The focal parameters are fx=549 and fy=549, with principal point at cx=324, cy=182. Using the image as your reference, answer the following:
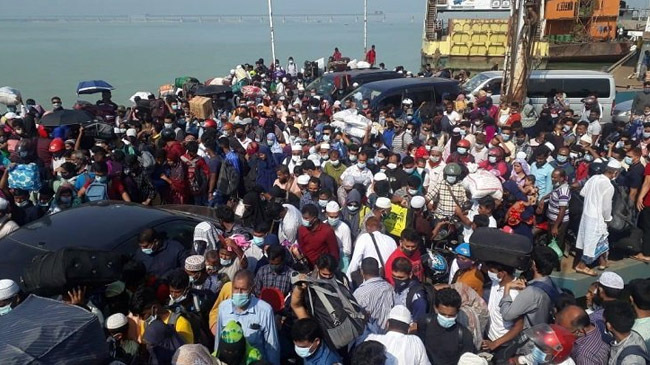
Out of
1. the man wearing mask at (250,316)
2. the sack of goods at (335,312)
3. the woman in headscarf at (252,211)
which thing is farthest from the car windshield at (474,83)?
the man wearing mask at (250,316)

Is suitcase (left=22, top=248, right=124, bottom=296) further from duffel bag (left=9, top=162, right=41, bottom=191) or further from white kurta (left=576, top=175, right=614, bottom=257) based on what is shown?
white kurta (left=576, top=175, right=614, bottom=257)

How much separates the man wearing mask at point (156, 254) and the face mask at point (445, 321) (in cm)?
242

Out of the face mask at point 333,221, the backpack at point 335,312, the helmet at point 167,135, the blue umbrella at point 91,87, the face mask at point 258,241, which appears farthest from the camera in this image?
the blue umbrella at point 91,87

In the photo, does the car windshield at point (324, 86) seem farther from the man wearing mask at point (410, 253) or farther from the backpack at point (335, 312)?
the backpack at point (335, 312)

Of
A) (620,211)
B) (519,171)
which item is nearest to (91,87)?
(519,171)

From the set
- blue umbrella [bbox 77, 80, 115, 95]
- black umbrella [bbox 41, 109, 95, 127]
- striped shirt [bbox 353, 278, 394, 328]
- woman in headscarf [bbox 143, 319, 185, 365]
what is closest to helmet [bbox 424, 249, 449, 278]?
striped shirt [bbox 353, 278, 394, 328]

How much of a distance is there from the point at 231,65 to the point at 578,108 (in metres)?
25.0

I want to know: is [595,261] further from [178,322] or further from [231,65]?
[231,65]

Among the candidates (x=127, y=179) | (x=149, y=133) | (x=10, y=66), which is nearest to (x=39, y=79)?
(x=10, y=66)

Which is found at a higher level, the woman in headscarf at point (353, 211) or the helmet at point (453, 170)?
the helmet at point (453, 170)

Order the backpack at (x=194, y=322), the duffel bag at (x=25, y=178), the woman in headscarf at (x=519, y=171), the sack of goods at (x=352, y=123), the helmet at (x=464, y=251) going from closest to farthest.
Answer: the backpack at (x=194, y=322), the helmet at (x=464, y=251), the duffel bag at (x=25, y=178), the woman in headscarf at (x=519, y=171), the sack of goods at (x=352, y=123)

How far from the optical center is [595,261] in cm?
716

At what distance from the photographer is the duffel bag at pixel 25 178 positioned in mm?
6855

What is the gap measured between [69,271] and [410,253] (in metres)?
2.87
